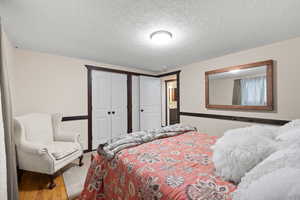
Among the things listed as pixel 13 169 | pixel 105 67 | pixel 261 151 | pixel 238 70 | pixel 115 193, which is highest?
pixel 105 67

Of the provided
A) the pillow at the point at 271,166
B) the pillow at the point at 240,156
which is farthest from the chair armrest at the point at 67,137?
the pillow at the point at 271,166

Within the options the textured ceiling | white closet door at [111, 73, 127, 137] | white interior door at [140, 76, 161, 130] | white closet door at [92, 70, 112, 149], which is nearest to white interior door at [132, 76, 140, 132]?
white interior door at [140, 76, 161, 130]

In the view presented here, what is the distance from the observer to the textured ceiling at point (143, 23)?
1378mm

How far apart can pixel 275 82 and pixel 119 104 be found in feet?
11.2

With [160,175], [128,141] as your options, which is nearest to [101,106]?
[128,141]

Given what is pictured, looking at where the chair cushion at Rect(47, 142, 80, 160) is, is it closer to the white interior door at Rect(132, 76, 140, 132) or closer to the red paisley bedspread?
the red paisley bedspread

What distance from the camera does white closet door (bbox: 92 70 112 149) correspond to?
333 centimetres

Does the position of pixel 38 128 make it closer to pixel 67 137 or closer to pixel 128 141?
pixel 67 137

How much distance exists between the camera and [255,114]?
2.55m

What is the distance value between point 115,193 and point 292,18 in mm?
2810

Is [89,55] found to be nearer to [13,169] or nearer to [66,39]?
[66,39]

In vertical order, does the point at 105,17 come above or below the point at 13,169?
above

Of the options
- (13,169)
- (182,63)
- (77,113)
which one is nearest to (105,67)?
(77,113)

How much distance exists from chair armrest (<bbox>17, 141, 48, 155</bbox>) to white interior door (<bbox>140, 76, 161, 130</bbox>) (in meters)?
2.65
